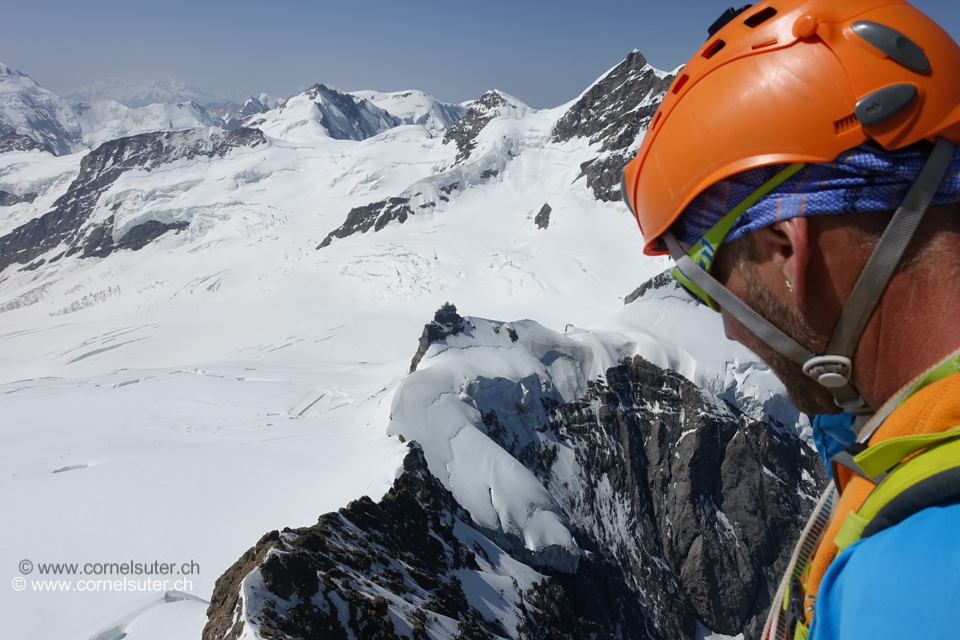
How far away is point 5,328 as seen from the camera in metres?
68.3

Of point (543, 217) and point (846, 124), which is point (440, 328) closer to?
point (846, 124)

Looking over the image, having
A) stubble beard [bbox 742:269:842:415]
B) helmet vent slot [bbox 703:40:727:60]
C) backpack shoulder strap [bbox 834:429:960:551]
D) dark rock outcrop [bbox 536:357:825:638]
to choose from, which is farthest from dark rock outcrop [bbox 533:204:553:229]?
backpack shoulder strap [bbox 834:429:960:551]

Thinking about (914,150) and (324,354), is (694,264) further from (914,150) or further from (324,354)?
(324,354)

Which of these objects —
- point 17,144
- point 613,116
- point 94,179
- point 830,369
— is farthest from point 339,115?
point 830,369

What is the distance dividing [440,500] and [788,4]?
51.7 feet

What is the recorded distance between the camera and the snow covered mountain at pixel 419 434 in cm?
1201

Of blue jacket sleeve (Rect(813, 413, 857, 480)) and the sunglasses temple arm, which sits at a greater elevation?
the sunglasses temple arm

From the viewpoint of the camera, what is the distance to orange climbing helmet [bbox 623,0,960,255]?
1434 mm

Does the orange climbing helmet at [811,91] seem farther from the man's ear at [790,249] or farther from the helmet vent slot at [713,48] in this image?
the man's ear at [790,249]

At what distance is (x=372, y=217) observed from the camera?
73.8m

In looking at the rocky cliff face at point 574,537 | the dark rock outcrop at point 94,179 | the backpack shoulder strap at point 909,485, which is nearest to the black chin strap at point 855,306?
the backpack shoulder strap at point 909,485

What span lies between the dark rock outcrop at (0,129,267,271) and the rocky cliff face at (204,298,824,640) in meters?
95.5

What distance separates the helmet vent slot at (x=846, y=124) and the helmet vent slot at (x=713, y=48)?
541mm

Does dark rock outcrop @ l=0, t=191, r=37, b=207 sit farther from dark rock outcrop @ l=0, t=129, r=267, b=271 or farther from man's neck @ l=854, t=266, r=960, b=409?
man's neck @ l=854, t=266, r=960, b=409
